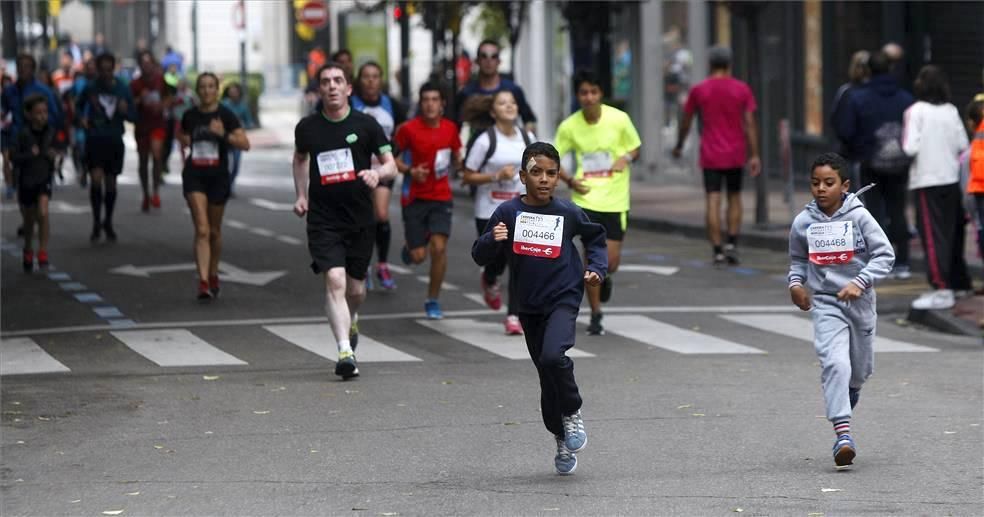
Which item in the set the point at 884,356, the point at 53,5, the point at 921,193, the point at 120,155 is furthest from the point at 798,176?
the point at 53,5

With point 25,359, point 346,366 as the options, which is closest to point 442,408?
point 346,366

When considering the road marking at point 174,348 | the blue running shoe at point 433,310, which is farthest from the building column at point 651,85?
the road marking at point 174,348

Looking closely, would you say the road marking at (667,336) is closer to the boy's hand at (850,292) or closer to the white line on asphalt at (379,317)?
the white line on asphalt at (379,317)

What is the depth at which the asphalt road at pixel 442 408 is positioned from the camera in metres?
7.92

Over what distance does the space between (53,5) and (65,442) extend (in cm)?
4683

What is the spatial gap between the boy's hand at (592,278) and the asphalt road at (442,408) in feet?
2.62

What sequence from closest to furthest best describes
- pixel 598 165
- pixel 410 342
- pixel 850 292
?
pixel 850 292 → pixel 410 342 → pixel 598 165

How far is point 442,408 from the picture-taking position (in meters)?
10.3

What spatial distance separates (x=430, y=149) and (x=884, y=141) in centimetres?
465

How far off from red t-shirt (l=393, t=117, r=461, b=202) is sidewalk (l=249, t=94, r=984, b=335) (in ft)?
11.7

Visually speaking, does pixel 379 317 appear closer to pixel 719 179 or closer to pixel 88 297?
pixel 88 297

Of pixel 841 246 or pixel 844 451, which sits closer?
pixel 844 451

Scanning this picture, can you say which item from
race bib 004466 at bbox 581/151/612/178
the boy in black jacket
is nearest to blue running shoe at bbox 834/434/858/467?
race bib 004466 at bbox 581/151/612/178

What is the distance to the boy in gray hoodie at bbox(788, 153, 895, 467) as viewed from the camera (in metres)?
8.62
